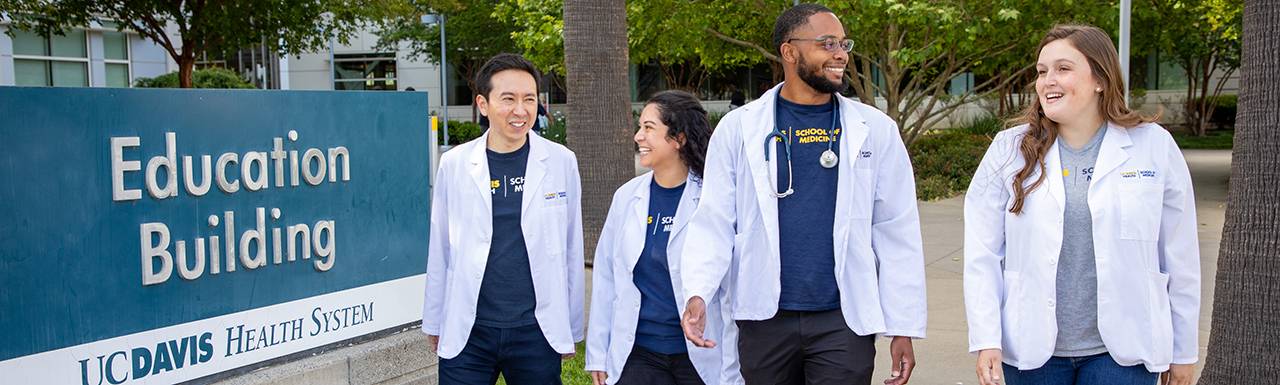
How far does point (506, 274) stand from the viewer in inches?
137

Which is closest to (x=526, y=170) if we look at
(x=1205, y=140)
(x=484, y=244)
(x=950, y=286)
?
(x=484, y=244)

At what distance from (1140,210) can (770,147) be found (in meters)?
1.05

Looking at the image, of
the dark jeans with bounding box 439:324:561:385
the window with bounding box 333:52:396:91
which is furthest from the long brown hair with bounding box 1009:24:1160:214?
the window with bounding box 333:52:396:91

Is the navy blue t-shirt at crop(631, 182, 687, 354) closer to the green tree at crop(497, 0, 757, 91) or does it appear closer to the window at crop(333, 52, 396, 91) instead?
the green tree at crop(497, 0, 757, 91)

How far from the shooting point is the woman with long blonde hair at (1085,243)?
2.63 metres

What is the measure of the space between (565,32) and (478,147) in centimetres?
415

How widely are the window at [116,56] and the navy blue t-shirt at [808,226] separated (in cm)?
3097

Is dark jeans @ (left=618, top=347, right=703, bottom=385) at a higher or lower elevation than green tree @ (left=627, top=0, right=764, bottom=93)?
lower

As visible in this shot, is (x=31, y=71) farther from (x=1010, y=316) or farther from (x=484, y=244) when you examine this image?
(x=1010, y=316)

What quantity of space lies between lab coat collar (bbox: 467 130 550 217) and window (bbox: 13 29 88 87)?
27.5 metres

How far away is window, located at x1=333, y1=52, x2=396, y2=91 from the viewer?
1758 inches

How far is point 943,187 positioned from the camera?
14945 millimetres

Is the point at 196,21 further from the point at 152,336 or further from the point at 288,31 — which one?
the point at 152,336

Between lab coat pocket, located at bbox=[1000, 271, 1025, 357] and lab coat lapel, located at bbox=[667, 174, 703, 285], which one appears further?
lab coat lapel, located at bbox=[667, 174, 703, 285]
